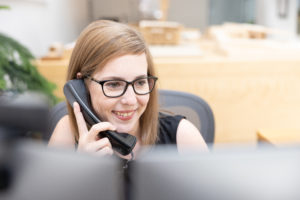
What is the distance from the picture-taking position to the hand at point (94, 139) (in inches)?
15.8

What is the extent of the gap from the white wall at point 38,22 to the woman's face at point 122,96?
0.80 meters

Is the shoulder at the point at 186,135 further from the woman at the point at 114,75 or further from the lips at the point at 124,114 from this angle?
the lips at the point at 124,114

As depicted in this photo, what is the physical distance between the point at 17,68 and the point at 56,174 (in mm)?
716

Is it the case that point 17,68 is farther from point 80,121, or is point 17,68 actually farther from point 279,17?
point 279,17

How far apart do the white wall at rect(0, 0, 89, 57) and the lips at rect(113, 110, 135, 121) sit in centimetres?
83

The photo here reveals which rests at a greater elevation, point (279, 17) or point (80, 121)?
point (279, 17)

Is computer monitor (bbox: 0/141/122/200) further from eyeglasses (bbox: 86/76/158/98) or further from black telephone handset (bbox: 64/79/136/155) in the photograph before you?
eyeglasses (bbox: 86/76/158/98)

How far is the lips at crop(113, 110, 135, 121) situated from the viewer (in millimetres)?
639

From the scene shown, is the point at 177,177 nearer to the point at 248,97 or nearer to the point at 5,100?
the point at 5,100

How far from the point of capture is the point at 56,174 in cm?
20

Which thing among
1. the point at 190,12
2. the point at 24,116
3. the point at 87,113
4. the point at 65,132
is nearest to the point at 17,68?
the point at 65,132

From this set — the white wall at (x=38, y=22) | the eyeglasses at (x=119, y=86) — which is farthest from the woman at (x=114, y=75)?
the white wall at (x=38, y=22)

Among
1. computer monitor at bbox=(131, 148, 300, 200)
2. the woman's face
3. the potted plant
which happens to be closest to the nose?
the woman's face

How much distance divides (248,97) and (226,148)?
1.20m
